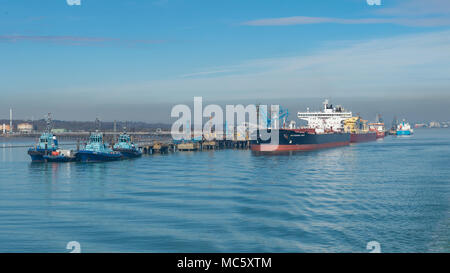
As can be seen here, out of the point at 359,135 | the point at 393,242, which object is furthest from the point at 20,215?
the point at 359,135

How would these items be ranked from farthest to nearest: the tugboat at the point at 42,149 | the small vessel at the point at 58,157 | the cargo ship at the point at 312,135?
the cargo ship at the point at 312,135
the tugboat at the point at 42,149
the small vessel at the point at 58,157

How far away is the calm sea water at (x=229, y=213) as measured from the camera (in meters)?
17.2

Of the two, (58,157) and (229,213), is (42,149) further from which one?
(229,213)

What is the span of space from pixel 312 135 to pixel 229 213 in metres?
58.6

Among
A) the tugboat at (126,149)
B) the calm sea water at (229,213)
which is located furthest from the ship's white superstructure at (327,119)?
the calm sea water at (229,213)

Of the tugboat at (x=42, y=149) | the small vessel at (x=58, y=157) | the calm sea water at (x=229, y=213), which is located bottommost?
the calm sea water at (x=229, y=213)

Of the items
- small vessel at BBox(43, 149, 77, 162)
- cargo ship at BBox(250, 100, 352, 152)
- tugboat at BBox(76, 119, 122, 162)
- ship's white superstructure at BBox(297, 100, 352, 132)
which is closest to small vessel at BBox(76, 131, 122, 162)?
tugboat at BBox(76, 119, 122, 162)

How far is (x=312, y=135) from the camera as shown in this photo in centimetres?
7925

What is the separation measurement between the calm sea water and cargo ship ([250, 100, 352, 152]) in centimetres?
3567

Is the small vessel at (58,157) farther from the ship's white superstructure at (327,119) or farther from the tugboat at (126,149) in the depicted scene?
the ship's white superstructure at (327,119)

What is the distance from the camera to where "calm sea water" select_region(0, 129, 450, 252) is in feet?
56.6

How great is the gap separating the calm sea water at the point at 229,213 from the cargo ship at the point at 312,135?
117 feet

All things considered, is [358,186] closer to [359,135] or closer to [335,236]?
[335,236]
